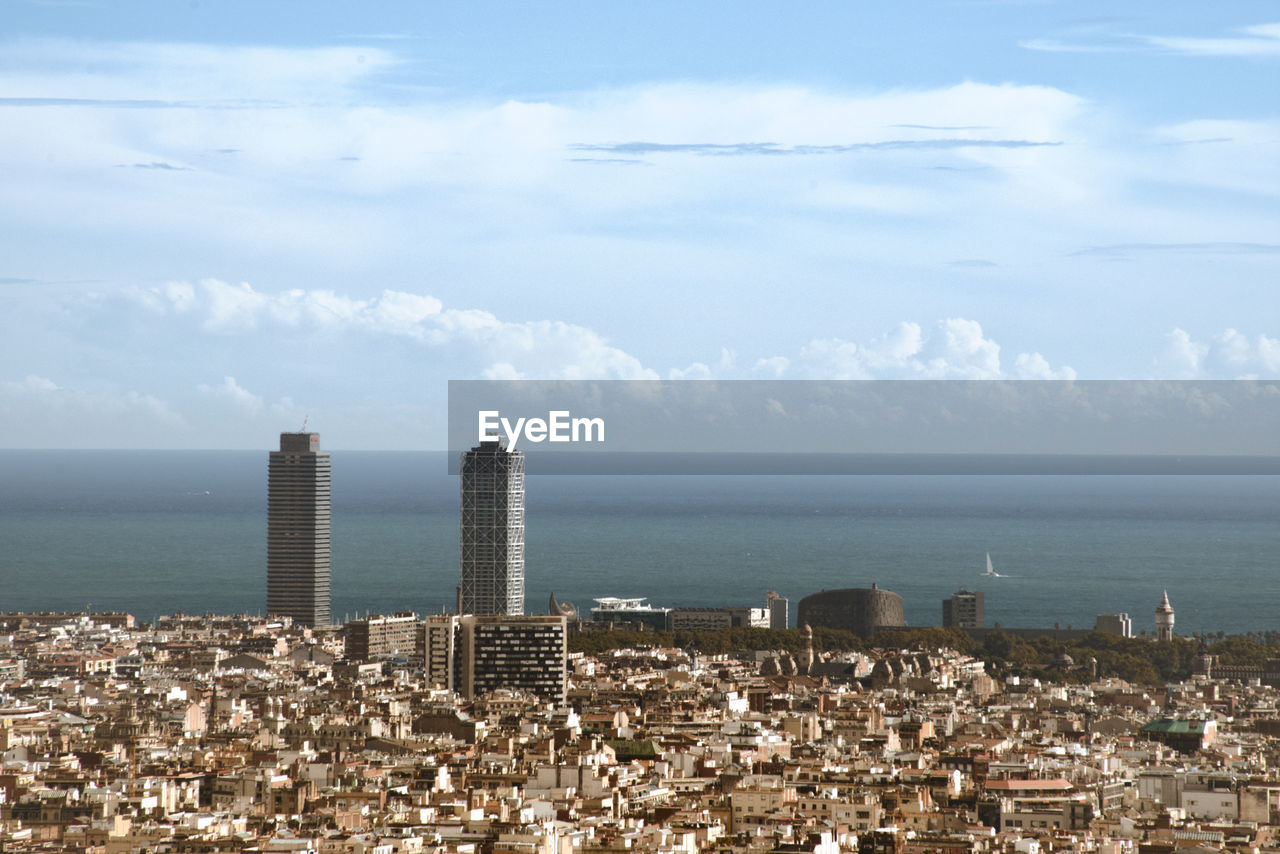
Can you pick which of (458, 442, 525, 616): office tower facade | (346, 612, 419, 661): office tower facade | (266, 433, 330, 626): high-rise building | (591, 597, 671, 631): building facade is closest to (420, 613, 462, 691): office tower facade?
(346, 612, 419, 661): office tower facade

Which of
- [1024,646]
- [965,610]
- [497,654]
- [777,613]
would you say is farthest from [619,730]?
[965,610]

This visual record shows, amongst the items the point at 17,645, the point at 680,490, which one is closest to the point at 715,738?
the point at 17,645

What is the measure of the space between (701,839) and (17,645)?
3740cm

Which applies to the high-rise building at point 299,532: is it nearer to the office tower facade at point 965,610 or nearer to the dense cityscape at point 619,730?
the dense cityscape at point 619,730

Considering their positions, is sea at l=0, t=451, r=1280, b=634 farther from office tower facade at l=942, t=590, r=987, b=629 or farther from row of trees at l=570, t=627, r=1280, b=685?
row of trees at l=570, t=627, r=1280, b=685

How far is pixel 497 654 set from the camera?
4691cm

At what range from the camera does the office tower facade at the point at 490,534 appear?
62.4 m

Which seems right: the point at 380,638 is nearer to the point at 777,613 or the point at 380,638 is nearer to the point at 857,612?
the point at 777,613

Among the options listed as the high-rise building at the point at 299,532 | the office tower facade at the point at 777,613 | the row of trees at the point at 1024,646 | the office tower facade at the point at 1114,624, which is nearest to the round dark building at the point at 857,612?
the office tower facade at the point at 777,613

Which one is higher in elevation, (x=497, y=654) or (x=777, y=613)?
(x=777, y=613)

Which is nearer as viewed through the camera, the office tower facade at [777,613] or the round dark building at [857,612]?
the round dark building at [857,612]

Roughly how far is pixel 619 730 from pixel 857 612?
2956 centimetres

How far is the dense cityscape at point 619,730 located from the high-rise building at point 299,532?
7.44m

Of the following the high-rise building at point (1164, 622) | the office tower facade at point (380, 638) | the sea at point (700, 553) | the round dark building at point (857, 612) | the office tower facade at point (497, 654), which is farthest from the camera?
the sea at point (700, 553)
